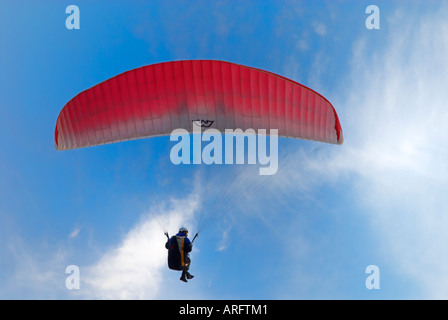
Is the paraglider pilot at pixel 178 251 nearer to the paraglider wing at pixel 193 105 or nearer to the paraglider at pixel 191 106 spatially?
the paraglider at pixel 191 106

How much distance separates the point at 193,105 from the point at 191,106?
7 centimetres

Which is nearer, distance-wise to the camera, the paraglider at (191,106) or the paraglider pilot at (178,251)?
the paraglider at (191,106)

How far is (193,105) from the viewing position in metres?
10.9

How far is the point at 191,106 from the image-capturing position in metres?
10.9

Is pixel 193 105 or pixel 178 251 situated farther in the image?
pixel 193 105

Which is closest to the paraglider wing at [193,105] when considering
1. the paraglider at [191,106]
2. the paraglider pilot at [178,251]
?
the paraglider at [191,106]

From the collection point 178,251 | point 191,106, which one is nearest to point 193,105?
point 191,106

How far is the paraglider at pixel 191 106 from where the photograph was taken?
10.3m

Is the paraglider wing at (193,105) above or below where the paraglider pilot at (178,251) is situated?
above

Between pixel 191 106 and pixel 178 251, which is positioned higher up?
pixel 191 106

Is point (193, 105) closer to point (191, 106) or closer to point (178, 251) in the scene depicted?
point (191, 106)

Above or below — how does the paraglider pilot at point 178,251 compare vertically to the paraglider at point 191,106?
below

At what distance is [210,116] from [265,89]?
5.91ft

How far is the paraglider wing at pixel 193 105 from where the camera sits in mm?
10344
